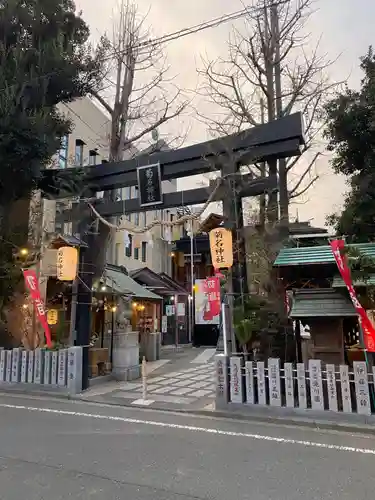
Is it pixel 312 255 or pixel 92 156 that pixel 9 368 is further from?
pixel 92 156

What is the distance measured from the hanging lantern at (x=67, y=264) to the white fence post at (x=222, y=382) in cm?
502

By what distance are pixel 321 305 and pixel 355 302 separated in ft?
3.30

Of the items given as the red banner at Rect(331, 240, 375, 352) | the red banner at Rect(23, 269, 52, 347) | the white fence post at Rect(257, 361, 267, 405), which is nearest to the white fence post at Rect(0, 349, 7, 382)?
the red banner at Rect(23, 269, 52, 347)

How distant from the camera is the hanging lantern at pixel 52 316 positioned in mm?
14859

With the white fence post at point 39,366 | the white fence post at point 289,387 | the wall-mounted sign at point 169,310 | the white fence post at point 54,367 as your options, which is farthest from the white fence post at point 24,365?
the wall-mounted sign at point 169,310

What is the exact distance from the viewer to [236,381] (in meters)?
8.48

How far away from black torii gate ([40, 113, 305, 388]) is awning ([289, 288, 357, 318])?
1.64m

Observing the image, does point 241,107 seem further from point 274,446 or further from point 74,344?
point 274,446

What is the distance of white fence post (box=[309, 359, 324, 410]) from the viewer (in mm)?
7656

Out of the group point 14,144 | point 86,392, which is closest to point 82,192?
point 14,144

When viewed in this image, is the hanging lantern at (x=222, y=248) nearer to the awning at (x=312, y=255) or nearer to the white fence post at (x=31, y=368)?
the awning at (x=312, y=255)

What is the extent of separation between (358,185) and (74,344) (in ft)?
33.0

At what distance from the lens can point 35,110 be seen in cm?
1327

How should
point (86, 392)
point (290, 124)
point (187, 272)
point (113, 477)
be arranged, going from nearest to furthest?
point (113, 477), point (290, 124), point (86, 392), point (187, 272)
